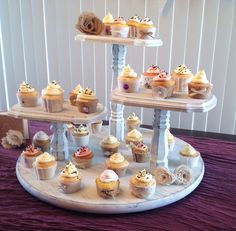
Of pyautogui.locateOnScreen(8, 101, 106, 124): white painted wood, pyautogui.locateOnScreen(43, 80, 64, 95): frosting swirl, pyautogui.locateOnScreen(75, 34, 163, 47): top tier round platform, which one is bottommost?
pyautogui.locateOnScreen(8, 101, 106, 124): white painted wood

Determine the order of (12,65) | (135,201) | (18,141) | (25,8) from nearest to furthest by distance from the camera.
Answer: (135,201), (18,141), (25,8), (12,65)

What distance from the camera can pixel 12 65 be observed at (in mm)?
2018

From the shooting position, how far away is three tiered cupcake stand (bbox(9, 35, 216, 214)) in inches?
37.5

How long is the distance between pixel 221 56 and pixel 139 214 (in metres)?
0.99

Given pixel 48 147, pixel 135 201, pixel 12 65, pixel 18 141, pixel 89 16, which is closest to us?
pixel 135 201

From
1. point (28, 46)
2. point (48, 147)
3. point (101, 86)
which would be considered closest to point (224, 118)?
point (101, 86)

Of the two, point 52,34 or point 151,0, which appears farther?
point 52,34

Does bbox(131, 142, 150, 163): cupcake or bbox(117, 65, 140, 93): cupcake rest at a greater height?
bbox(117, 65, 140, 93): cupcake

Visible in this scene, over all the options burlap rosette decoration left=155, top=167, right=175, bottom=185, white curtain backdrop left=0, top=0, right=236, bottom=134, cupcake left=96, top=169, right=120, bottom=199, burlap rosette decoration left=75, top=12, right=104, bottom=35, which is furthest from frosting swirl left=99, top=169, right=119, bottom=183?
white curtain backdrop left=0, top=0, right=236, bottom=134

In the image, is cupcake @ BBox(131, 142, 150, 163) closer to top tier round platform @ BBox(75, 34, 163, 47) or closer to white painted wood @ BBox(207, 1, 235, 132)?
top tier round platform @ BBox(75, 34, 163, 47)

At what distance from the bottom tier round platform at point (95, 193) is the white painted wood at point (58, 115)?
0.19 meters

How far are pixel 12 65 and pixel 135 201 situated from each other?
136 centimetres

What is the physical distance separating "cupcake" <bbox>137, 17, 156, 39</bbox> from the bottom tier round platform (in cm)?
43

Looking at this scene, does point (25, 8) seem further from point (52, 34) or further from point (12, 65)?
point (12, 65)
